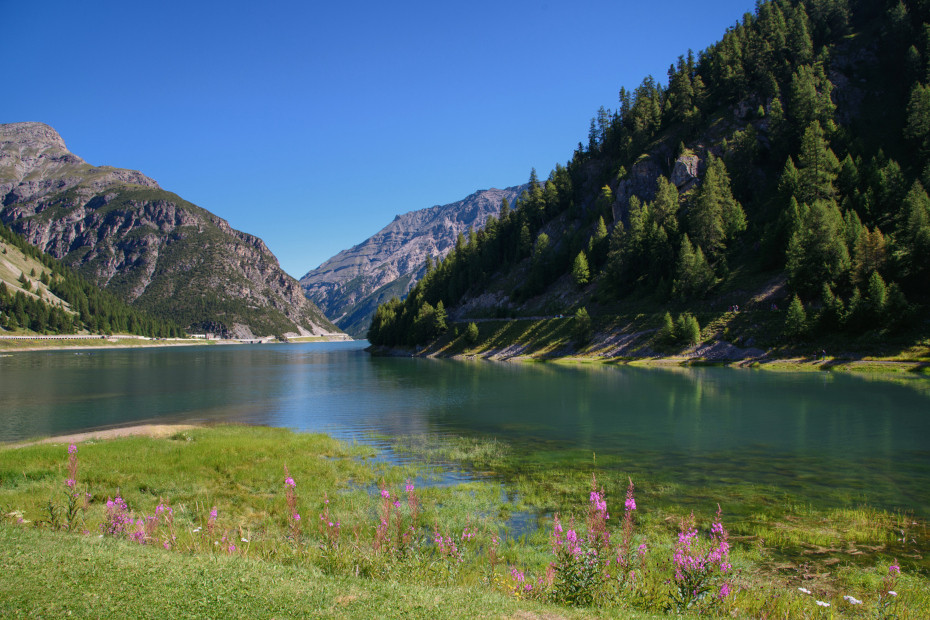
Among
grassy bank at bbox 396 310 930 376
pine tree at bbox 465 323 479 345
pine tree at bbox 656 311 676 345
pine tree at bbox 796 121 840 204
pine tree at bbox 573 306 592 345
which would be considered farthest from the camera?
pine tree at bbox 465 323 479 345

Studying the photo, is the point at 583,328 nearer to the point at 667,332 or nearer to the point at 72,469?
the point at 667,332

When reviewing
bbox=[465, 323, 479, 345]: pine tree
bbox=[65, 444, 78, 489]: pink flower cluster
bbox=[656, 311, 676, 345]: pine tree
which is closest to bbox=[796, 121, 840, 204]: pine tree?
bbox=[656, 311, 676, 345]: pine tree

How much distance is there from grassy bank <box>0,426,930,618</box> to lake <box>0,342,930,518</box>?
4557mm

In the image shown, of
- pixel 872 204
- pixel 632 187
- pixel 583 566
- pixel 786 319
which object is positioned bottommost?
pixel 583 566

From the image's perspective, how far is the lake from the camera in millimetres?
24689

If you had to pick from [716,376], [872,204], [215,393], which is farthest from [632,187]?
[215,393]

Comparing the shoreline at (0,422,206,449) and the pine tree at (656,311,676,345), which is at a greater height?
the pine tree at (656,311,676,345)

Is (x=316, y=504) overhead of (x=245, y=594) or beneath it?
beneath

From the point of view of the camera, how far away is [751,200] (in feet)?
420

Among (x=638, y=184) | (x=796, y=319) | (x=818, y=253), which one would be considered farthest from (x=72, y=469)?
(x=638, y=184)

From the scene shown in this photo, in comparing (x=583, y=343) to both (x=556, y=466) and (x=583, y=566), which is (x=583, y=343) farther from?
(x=583, y=566)

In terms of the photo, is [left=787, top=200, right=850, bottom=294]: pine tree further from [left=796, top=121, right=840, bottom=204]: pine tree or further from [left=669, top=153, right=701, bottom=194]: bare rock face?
[left=669, top=153, right=701, bottom=194]: bare rock face

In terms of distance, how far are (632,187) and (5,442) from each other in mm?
157524

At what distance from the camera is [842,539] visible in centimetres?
1593
